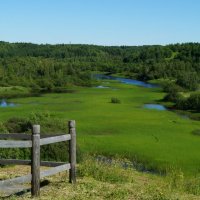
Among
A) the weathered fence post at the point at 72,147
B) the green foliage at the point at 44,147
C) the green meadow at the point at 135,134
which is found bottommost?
the green meadow at the point at 135,134

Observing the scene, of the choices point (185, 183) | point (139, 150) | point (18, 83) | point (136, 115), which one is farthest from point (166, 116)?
point (18, 83)

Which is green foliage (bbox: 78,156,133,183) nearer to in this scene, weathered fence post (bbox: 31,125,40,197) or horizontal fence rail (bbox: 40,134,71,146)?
horizontal fence rail (bbox: 40,134,71,146)

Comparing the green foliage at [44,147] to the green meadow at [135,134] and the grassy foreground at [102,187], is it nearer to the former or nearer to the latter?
the grassy foreground at [102,187]

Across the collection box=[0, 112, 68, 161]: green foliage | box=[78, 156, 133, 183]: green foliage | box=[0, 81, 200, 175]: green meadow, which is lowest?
box=[0, 81, 200, 175]: green meadow

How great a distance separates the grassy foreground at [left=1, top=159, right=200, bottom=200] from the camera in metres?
14.4

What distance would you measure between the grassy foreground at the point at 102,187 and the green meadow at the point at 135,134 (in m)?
9.00

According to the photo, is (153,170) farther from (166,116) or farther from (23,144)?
(166,116)

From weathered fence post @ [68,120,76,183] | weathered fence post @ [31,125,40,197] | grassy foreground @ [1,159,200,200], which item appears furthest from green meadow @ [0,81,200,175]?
weathered fence post @ [31,125,40,197]

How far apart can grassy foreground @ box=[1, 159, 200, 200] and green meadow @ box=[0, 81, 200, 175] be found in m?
9.00

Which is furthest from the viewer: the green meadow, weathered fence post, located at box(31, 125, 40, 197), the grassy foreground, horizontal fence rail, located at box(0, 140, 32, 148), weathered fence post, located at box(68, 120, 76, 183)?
the green meadow

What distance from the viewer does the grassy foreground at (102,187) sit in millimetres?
14352

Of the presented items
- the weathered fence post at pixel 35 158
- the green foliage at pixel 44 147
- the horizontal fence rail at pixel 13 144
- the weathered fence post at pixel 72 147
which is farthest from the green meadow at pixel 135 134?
the horizontal fence rail at pixel 13 144

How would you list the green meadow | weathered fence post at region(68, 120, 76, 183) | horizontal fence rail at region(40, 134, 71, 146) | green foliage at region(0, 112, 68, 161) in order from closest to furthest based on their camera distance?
A: horizontal fence rail at region(40, 134, 71, 146)
weathered fence post at region(68, 120, 76, 183)
green foliage at region(0, 112, 68, 161)
the green meadow

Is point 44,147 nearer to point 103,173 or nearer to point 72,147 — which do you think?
point 103,173
